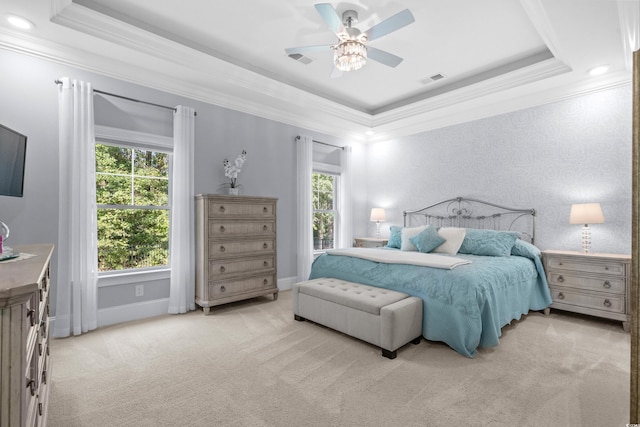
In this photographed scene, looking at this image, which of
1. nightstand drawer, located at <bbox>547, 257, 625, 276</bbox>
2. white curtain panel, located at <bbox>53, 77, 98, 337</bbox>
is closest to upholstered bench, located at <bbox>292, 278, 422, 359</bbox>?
nightstand drawer, located at <bbox>547, 257, 625, 276</bbox>

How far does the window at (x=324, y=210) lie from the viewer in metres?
5.81

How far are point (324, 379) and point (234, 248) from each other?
7.12 feet

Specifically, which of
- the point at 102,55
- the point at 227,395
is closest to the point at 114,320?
the point at 227,395

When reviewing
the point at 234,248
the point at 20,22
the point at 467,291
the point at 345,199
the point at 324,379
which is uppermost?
the point at 20,22

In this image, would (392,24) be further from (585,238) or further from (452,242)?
(585,238)

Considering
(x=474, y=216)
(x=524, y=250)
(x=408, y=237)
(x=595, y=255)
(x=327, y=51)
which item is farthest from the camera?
(x=474, y=216)

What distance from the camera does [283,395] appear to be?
2107 millimetres

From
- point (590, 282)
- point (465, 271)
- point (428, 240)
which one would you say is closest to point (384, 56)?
point (465, 271)

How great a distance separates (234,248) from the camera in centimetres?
400

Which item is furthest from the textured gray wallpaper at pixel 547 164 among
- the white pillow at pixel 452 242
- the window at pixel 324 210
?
the window at pixel 324 210

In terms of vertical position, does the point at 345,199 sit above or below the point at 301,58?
below

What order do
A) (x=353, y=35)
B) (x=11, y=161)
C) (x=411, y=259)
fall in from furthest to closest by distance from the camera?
(x=411, y=259) < (x=353, y=35) < (x=11, y=161)

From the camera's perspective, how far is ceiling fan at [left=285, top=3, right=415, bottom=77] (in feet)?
8.20

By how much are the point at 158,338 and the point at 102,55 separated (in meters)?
2.92
